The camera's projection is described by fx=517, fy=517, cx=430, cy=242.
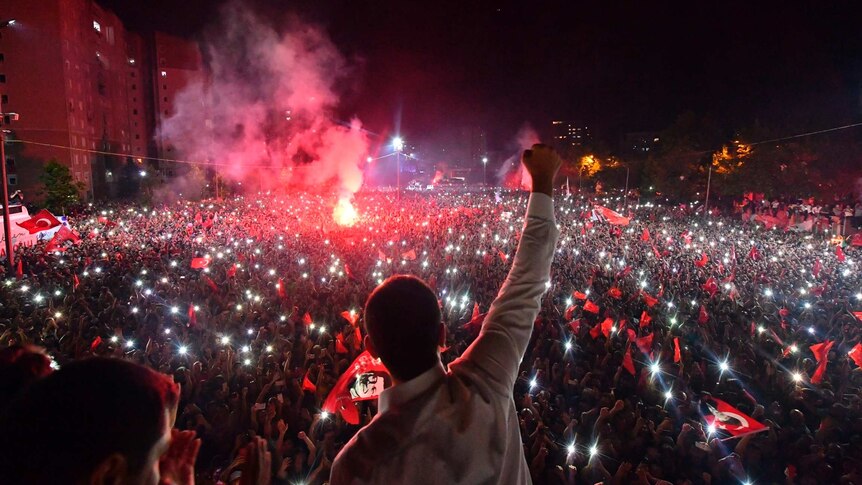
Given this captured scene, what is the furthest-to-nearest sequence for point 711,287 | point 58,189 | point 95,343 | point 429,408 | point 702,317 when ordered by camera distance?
point 58,189, point 711,287, point 702,317, point 95,343, point 429,408

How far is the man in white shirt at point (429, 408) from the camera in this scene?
1.37 meters

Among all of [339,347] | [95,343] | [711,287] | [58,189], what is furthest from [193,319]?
[58,189]

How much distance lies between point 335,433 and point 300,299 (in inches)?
202

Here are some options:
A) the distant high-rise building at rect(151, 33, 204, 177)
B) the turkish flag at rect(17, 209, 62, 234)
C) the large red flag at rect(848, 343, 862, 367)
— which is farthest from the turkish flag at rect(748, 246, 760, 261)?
the distant high-rise building at rect(151, 33, 204, 177)

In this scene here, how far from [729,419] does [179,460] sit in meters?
6.10

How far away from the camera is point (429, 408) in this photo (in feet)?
4.58

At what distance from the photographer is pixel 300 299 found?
10.2 meters

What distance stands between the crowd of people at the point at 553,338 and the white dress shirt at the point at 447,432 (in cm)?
298

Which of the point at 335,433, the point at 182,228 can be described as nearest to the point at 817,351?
the point at 335,433

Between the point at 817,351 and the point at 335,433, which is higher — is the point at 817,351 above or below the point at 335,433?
above

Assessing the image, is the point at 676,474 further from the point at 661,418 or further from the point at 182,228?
the point at 182,228

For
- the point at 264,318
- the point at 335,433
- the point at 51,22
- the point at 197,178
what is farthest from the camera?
the point at 197,178

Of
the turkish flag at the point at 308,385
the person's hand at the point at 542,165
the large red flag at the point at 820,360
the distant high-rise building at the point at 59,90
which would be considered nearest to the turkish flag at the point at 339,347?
the turkish flag at the point at 308,385

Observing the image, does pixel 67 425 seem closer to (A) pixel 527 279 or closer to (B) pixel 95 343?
(A) pixel 527 279
